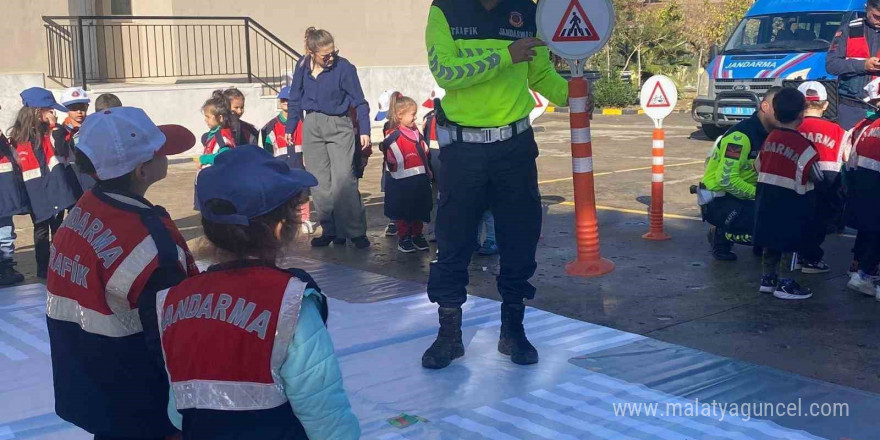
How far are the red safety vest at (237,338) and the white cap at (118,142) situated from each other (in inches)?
29.0

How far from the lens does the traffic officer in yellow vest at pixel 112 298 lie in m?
2.90

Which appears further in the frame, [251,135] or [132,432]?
[251,135]

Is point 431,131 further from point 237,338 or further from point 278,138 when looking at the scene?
point 237,338

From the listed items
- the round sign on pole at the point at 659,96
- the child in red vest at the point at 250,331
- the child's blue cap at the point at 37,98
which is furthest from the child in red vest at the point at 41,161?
the child in red vest at the point at 250,331

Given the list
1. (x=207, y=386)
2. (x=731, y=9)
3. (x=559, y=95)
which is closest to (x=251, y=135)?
(x=559, y=95)

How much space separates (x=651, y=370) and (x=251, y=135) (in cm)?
519

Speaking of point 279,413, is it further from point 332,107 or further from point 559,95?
point 332,107

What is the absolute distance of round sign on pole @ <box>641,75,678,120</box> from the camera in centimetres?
852

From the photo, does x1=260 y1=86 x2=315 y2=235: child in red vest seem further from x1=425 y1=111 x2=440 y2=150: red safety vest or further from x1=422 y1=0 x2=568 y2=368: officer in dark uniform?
x1=422 y1=0 x2=568 y2=368: officer in dark uniform

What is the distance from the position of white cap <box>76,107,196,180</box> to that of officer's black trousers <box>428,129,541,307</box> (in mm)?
2085

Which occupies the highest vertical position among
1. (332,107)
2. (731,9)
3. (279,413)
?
(731,9)

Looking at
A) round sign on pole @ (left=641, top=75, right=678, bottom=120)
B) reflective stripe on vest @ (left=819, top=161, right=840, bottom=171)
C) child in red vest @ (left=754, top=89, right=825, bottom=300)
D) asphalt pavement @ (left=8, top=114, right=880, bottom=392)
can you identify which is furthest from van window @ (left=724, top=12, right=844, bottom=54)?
child in red vest @ (left=754, top=89, right=825, bottom=300)

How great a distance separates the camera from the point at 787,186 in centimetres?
623

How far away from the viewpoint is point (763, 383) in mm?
4711
